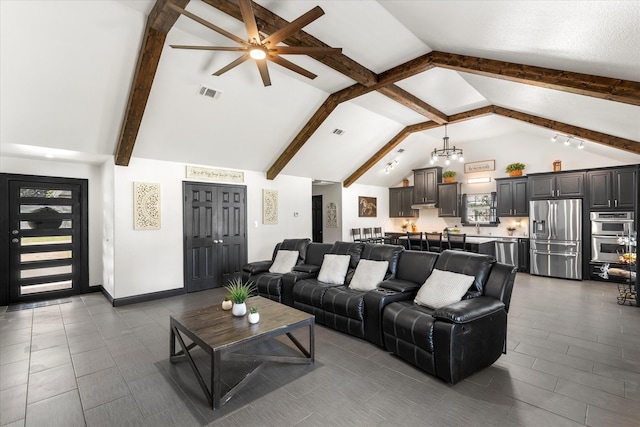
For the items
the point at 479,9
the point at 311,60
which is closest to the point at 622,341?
the point at 479,9

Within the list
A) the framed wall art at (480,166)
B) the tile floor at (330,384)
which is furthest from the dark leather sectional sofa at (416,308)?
the framed wall art at (480,166)

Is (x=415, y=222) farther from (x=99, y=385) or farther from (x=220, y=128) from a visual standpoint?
(x=99, y=385)

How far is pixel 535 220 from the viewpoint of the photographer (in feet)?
22.1

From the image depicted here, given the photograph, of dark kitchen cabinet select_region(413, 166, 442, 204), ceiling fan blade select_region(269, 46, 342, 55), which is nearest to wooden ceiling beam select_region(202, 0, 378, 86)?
ceiling fan blade select_region(269, 46, 342, 55)

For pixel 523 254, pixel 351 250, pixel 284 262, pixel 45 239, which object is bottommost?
pixel 523 254

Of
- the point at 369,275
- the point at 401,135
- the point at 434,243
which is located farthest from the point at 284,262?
the point at 401,135

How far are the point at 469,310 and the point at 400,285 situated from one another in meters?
0.90

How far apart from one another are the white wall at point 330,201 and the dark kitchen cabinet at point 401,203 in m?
2.24

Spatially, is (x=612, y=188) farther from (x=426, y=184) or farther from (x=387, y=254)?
(x=387, y=254)

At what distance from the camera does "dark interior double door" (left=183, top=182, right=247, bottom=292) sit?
222 inches

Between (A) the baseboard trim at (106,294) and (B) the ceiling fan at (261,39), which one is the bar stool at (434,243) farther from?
(A) the baseboard trim at (106,294)

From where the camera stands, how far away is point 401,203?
31.9ft

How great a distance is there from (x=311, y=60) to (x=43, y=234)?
535 centimetres

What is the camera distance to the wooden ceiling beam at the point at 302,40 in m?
3.05
